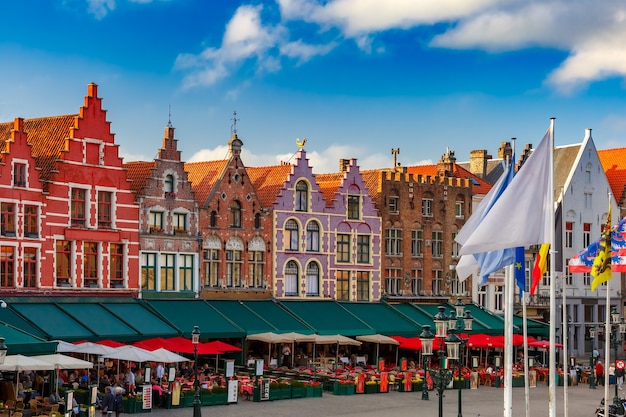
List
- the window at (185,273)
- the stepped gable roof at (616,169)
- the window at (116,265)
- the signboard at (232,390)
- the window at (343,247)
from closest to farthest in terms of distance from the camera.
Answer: the signboard at (232,390)
the window at (116,265)
the window at (185,273)
the window at (343,247)
the stepped gable roof at (616,169)

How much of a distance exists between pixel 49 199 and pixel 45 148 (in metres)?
3.24

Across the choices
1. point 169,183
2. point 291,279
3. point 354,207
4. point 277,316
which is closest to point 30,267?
point 169,183

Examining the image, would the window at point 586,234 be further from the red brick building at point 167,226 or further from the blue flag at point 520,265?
the blue flag at point 520,265

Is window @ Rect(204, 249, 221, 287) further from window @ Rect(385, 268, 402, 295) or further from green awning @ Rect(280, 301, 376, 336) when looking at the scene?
window @ Rect(385, 268, 402, 295)

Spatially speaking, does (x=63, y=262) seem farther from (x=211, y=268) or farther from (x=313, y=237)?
(x=313, y=237)

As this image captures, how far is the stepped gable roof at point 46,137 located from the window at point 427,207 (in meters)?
25.0

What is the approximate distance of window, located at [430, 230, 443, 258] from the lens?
73750 mm

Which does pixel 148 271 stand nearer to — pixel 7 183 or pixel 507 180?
pixel 7 183

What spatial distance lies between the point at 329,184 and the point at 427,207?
6848 mm

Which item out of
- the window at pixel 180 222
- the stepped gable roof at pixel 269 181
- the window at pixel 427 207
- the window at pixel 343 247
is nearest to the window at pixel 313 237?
the window at pixel 343 247

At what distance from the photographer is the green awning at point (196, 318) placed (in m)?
56.0

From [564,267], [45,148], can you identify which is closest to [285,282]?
[45,148]

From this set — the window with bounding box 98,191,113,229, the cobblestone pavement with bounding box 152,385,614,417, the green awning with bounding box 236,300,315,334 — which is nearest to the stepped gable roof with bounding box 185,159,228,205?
the window with bounding box 98,191,113,229

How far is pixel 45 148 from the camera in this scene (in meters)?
56.0
